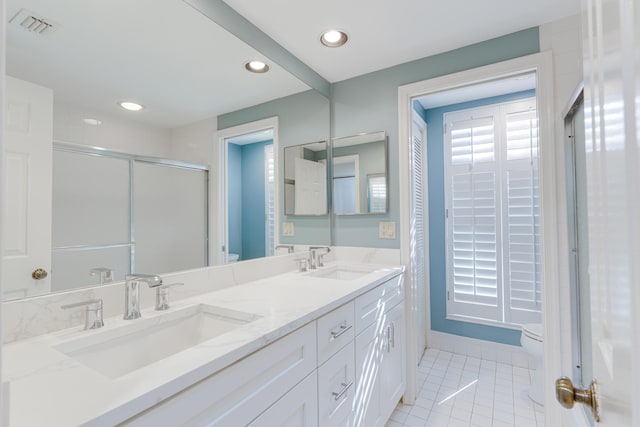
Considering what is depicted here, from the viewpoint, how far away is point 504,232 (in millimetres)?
2604

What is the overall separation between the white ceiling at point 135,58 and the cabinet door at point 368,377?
131 centimetres

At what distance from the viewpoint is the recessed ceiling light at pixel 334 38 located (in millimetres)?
1752

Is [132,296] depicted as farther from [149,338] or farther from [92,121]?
[92,121]

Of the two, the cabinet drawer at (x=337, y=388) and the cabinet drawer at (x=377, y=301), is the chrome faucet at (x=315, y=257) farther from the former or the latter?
the cabinet drawer at (x=337, y=388)

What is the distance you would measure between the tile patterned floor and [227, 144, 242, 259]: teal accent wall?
1437 mm

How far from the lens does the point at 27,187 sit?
2.85 feet

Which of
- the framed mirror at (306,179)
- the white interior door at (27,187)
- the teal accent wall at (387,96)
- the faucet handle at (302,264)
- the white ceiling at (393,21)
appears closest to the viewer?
the white interior door at (27,187)

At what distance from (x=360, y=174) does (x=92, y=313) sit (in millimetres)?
1773

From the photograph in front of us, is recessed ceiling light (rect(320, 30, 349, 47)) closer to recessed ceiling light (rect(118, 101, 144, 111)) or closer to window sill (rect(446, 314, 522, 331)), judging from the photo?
recessed ceiling light (rect(118, 101, 144, 111))

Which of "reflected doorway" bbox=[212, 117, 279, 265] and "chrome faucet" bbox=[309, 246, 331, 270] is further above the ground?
"reflected doorway" bbox=[212, 117, 279, 265]

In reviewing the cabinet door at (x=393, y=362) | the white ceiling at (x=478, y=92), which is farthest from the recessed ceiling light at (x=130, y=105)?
the white ceiling at (x=478, y=92)

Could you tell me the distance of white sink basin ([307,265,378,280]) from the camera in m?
1.97

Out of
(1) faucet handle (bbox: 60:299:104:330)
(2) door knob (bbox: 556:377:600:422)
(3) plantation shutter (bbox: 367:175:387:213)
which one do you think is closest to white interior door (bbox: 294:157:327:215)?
(3) plantation shutter (bbox: 367:175:387:213)

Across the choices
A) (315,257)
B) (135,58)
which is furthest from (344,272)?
(135,58)
